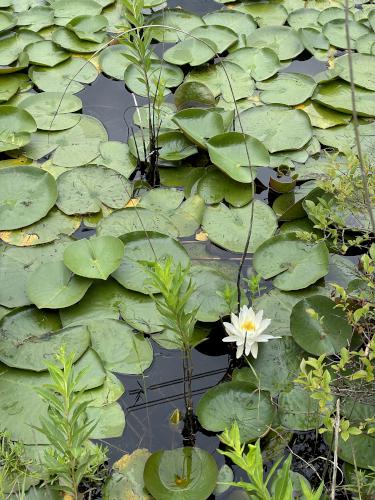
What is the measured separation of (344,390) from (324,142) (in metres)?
1.79

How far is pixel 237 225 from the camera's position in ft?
10.7

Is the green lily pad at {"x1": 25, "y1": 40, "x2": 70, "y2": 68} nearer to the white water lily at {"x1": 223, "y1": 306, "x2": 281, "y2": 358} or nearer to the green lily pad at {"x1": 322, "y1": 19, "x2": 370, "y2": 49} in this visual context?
the green lily pad at {"x1": 322, "y1": 19, "x2": 370, "y2": 49}

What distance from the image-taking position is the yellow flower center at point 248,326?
2.61 meters

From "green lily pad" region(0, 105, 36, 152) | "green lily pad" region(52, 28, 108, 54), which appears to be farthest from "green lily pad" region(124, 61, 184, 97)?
"green lily pad" region(0, 105, 36, 152)

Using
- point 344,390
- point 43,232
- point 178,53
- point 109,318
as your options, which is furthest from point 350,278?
point 178,53

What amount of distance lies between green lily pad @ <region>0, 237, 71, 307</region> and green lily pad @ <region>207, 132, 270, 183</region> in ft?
2.86

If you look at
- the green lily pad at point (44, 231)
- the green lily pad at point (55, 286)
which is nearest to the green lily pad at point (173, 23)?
the green lily pad at point (44, 231)

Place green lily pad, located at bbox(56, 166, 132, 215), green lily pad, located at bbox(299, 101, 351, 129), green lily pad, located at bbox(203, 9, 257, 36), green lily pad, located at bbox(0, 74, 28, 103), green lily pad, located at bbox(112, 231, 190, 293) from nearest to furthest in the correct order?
green lily pad, located at bbox(112, 231, 190, 293)
green lily pad, located at bbox(56, 166, 132, 215)
green lily pad, located at bbox(299, 101, 351, 129)
green lily pad, located at bbox(0, 74, 28, 103)
green lily pad, located at bbox(203, 9, 257, 36)

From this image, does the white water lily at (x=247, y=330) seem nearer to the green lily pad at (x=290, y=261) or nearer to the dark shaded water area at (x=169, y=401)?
the dark shaded water area at (x=169, y=401)

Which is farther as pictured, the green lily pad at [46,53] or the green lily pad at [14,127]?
the green lily pad at [46,53]

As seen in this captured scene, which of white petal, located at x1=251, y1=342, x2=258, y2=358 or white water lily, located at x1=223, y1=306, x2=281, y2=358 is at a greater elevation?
white water lily, located at x1=223, y1=306, x2=281, y2=358

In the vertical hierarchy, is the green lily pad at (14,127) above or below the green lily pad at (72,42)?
below

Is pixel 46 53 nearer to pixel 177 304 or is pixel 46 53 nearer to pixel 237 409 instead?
pixel 177 304

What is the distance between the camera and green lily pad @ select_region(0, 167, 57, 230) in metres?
3.24
